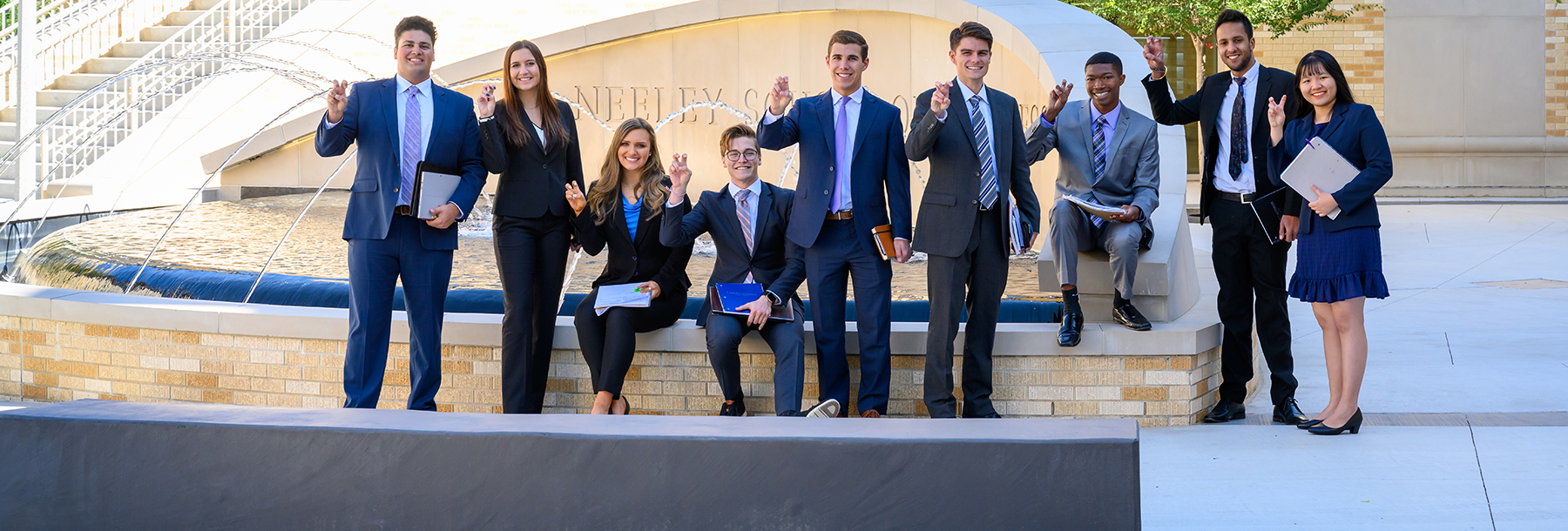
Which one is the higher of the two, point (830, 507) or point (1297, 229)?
point (1297, 229)

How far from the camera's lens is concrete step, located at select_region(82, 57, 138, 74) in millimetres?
16984

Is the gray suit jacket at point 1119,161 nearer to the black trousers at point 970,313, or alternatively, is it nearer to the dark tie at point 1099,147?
the dark tie at point 1099,147

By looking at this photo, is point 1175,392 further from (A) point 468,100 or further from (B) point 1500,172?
(B) point 1500,172

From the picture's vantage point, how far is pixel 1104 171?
5.88 meters

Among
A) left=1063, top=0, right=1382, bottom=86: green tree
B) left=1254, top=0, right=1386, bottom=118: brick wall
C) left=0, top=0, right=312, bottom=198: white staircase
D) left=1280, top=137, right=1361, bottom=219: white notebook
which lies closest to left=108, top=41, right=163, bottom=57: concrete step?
left=0, top=0, right=312, bottom=198: white staircase

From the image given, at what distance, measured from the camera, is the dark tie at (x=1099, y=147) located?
588 cm

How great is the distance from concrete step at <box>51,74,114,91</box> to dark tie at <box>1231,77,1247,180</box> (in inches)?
628

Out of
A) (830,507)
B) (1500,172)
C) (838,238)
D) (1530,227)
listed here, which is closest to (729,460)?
(830,507)

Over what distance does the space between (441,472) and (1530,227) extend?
1537 centimetres

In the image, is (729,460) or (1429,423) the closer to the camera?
(729,460)

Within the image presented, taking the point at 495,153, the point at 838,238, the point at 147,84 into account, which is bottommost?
the point at 838,238

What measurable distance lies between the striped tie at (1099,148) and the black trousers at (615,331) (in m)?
2.09

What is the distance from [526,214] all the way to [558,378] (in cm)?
81

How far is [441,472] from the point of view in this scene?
346cm
